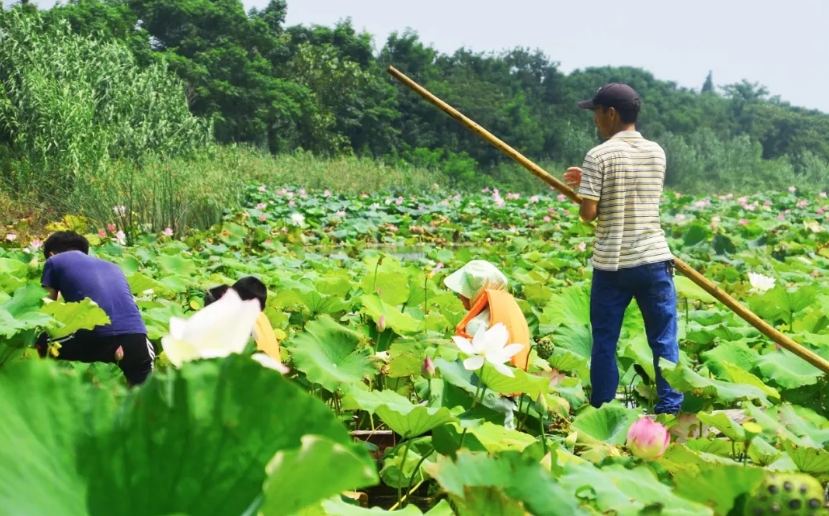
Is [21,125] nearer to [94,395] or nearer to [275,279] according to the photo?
[275,279]

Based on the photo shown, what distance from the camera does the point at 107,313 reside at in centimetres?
254

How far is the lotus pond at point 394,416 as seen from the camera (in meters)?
0.56

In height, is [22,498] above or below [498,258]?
above

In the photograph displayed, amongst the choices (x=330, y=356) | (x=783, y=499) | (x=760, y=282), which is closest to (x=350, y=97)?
(x=760, y=282)

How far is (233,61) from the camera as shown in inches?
1115

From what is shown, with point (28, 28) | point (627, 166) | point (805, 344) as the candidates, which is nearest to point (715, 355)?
point (805, 344)

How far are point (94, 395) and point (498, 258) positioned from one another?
4967 mm

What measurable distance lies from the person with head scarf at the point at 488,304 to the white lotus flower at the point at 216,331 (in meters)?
1.70

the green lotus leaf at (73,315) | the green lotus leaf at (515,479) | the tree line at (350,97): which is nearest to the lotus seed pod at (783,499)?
the green lotus leaf at (515,479)

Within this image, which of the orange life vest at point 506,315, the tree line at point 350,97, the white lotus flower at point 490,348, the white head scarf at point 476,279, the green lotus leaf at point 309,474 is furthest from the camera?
the tree line at point 350,97

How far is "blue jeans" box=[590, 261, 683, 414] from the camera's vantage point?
2.62 m

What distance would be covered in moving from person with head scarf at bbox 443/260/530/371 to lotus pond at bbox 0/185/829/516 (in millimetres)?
98

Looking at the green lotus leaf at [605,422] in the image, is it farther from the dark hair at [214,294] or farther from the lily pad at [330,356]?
the dark hair at [214,294]

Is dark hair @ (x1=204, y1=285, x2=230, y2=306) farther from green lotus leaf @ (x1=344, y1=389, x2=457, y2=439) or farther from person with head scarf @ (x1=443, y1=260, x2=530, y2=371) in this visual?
green lotus leaf @ (x1=344, y1=389, x2=457, y2=439)
